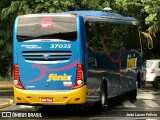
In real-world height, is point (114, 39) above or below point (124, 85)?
above

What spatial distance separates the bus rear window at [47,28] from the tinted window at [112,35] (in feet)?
2.33

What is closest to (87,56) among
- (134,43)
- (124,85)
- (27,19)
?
(27,19)

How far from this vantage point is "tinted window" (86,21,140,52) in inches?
617

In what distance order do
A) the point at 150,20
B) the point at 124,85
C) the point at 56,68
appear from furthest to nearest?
the point at 150,20, the point at 124,85, the point at 56,68

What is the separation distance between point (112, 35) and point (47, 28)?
346 cm

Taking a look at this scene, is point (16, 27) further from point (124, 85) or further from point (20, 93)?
point (124, 85)

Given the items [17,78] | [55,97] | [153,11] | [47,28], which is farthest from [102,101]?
[153,11]

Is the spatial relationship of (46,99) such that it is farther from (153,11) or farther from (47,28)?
(153,11)

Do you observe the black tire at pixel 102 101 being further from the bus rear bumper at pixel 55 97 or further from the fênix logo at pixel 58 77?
the fênix logo at pixel 58 77

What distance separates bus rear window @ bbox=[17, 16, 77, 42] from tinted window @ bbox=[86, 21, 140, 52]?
71 cm

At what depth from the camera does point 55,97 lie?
14492 mm

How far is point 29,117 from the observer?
15.1m

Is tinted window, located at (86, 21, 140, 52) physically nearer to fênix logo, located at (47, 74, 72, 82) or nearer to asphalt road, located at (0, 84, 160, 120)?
fênix logo, located at (47, 74, 72, 82)

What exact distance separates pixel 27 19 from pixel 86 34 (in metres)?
1.86
